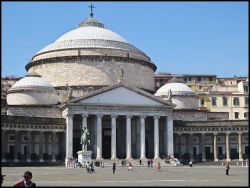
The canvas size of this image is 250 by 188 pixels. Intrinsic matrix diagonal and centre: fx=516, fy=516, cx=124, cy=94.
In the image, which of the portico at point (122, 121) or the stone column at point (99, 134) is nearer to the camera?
the stone column at point (99, 134)

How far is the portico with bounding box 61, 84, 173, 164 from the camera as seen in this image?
77.1 meters

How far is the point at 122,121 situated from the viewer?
277ft

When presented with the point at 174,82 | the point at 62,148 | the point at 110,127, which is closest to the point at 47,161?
the point at 62,148

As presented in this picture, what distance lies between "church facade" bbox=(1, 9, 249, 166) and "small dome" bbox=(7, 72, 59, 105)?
17 centimetres

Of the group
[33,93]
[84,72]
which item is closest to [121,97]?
[84,72]

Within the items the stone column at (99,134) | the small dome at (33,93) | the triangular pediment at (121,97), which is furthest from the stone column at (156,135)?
the small dome at (33,93)

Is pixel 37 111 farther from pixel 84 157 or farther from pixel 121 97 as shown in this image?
pixel 84 157

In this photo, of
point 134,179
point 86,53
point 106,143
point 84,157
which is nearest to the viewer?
point 134,179

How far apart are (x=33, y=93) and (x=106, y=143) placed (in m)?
15.4

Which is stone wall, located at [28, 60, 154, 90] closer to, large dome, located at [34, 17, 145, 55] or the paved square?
large dome, located at [34, 17, 145, 55]

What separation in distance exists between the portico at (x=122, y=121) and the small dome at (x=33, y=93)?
796 cm

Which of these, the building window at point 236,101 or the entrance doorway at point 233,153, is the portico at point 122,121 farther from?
the building window at point 236,101

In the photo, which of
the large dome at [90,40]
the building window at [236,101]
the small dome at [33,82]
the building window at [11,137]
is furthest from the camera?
the building window at [236,101]

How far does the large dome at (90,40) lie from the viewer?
9475 cm
